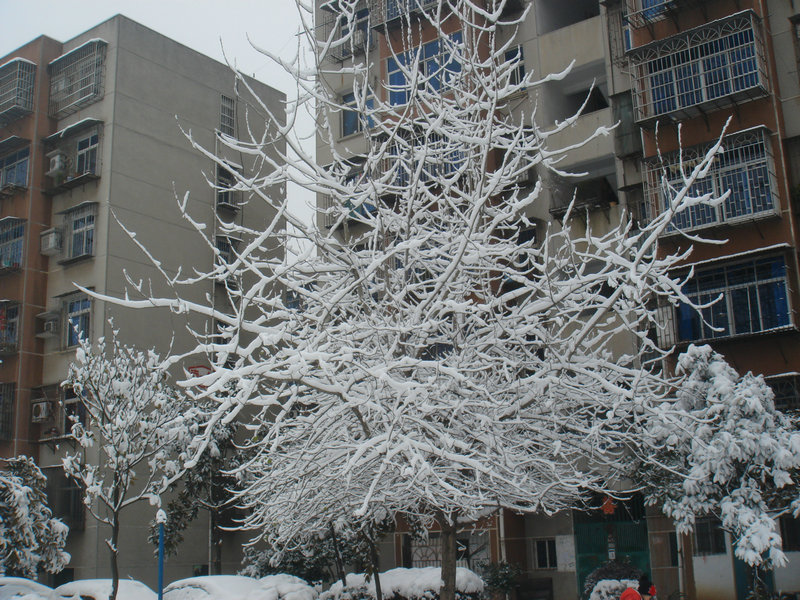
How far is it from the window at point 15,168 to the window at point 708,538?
2414cm

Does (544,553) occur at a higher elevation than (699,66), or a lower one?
lower

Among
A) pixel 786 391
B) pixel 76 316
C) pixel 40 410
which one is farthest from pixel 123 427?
pixel 786 391

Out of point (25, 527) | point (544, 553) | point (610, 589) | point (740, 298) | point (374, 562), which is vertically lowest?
point (610, 589)

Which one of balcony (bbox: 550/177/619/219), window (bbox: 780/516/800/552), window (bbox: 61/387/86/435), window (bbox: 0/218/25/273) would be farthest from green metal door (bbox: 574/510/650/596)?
window (bbox: 0/218/25/273)

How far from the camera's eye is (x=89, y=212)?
28.8m

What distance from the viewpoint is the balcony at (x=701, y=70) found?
19266 millimetres

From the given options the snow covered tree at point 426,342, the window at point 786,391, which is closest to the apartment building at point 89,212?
the snow covered tree at point 426,342

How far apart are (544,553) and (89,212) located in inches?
696

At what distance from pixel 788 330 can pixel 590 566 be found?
25.5 ft

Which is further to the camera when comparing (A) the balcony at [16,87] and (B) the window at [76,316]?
(A) the balcony at [16,87]

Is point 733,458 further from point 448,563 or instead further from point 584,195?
point 584,195

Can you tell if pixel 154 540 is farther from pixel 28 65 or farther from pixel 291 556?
pixel 28 65

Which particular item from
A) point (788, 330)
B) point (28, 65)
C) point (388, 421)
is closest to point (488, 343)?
point (388, 421)

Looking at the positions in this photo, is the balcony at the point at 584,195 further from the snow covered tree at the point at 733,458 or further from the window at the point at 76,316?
the window at the point at 76,316
